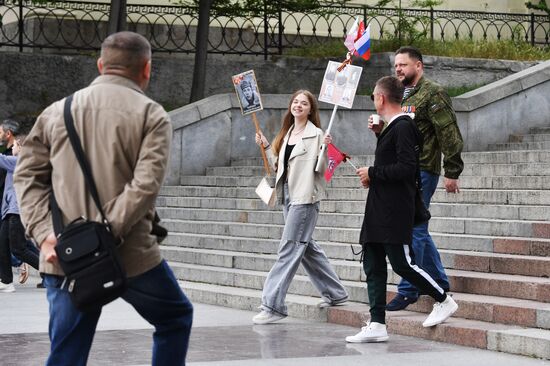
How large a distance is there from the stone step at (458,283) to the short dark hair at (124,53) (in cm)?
463

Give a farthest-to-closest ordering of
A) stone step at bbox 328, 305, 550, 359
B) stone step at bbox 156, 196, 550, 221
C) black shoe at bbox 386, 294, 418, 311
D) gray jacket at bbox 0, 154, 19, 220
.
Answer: gray jacket at bbox 0, 154, 19, 220, stone step at bbox 156, 196, 550, 221, black shoe at bbox 386, 294, 418, 311, stone step at bbox 328, 305, 550, 359

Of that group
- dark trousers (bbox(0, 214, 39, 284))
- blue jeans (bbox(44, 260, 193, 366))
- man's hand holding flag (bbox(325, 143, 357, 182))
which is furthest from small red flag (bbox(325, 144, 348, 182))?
dark trousers (bbox(0, 214, 39, 284))

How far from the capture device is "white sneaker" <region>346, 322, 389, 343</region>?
8.50 m

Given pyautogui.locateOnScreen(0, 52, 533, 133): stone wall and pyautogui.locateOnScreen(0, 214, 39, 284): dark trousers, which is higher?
pyautogui.locateOnScreen(0, 52, 533, 133): stone wall

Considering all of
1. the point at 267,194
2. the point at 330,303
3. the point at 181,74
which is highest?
the point at 181,74

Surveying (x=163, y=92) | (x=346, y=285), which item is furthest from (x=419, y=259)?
(x=163, y=92)

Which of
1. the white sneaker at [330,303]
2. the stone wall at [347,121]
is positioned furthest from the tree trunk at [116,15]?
the white sneaker at [330,303]

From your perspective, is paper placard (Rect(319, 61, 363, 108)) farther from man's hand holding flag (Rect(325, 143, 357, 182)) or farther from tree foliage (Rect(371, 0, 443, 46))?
tree foliage (Rect(371, 0, 443, 46))

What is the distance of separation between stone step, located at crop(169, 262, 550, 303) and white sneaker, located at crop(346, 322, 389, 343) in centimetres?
122

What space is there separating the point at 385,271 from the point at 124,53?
370cm

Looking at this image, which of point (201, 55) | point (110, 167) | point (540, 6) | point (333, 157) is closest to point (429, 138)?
point (333, 157)

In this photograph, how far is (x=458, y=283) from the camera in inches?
380

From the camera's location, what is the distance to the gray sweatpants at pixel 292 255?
31.3 feet

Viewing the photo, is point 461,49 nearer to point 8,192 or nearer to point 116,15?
point 116,15
